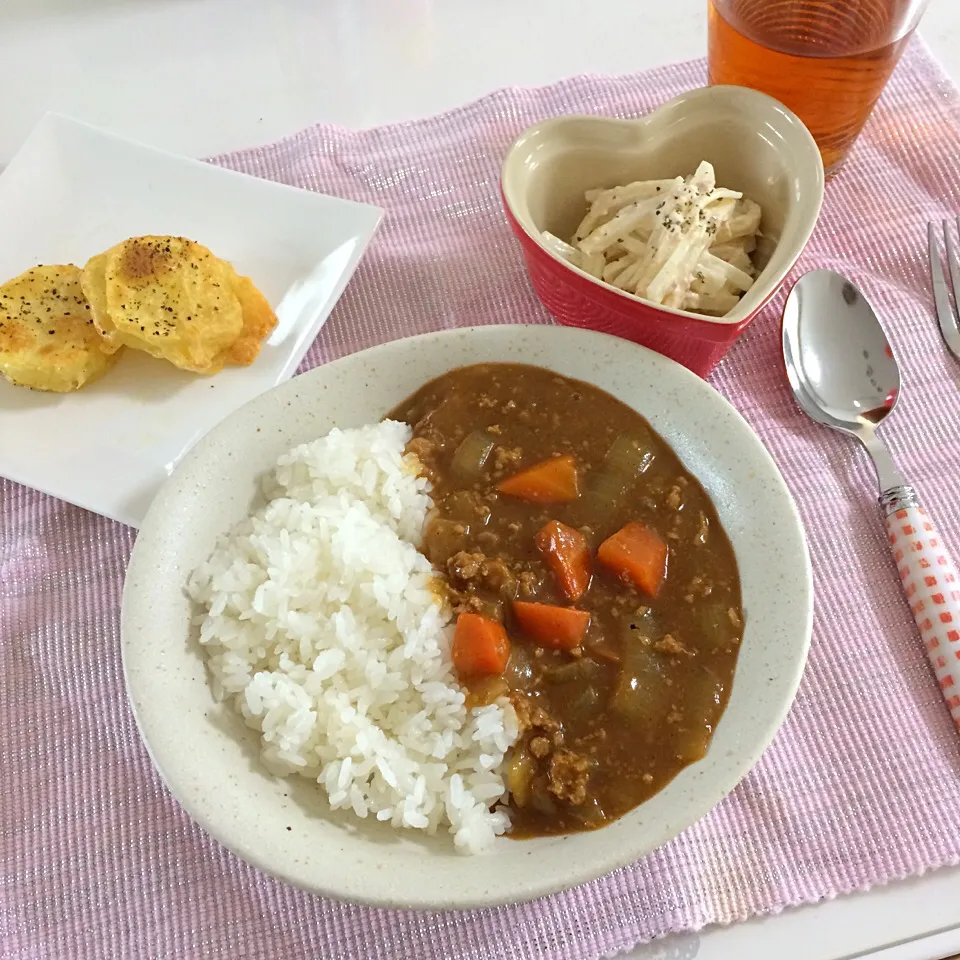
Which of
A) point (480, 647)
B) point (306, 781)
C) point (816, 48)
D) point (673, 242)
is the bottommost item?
point (306, 781)

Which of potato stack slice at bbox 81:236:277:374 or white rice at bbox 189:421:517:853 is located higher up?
potato stack slice at bbox 81:236:277:374

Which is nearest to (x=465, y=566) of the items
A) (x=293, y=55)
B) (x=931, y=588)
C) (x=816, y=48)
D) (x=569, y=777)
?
(x=569, y=777)

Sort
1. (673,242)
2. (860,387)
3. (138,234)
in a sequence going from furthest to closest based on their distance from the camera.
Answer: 1. (138,234)
2. (860,387)
3. (673,242)

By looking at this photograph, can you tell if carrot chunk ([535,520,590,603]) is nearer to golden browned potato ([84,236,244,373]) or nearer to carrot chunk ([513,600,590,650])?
carrot chunk ([513,600,590,650])

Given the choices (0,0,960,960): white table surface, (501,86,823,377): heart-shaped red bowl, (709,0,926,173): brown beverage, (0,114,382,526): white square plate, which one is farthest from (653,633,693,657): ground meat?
(0,0,960,960): white table surface

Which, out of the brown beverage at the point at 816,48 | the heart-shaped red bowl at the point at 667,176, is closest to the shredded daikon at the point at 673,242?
the heart-shaped red bowl at the point at 667,176

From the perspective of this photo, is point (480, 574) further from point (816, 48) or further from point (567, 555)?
point (816, 48)
